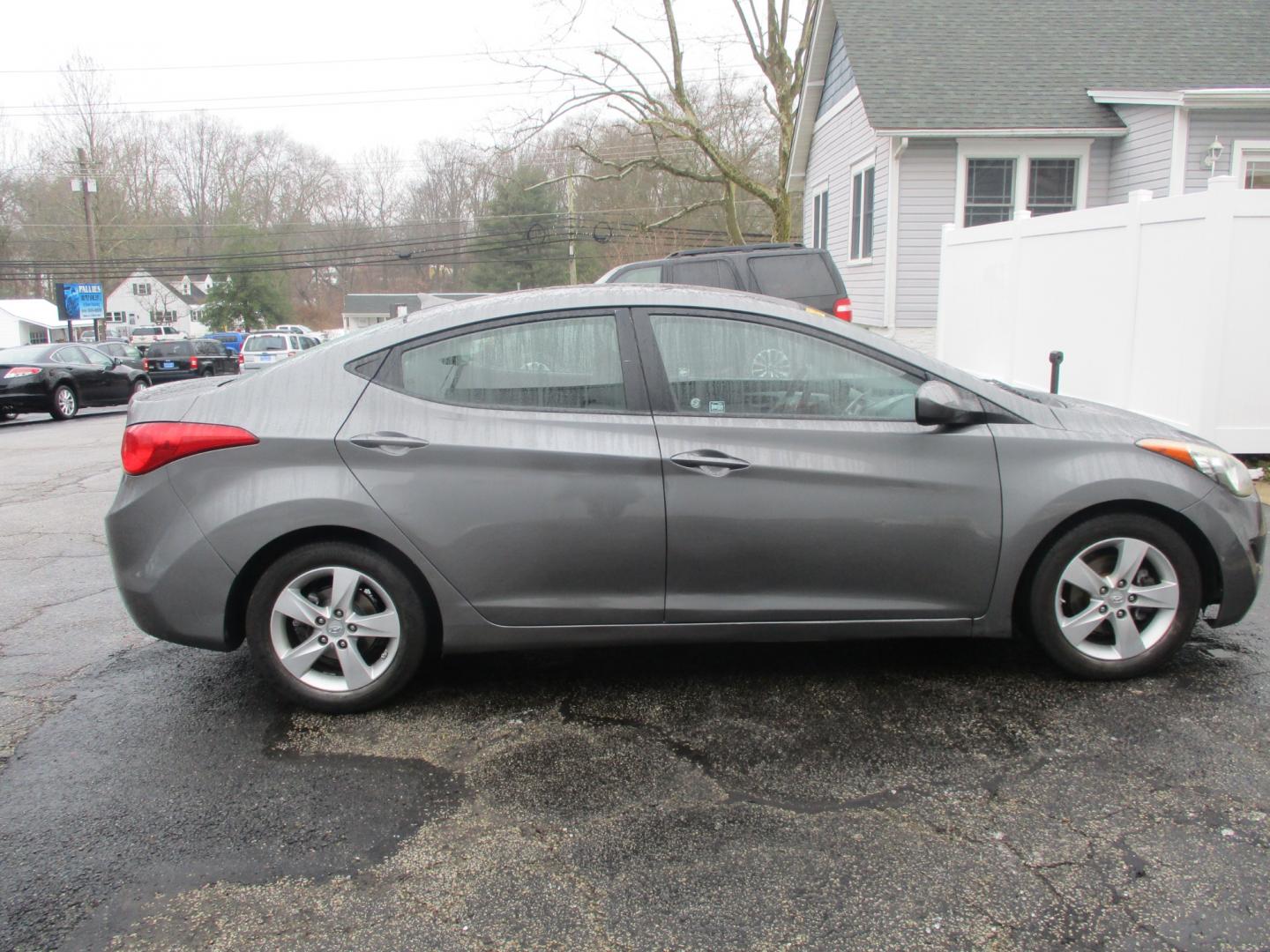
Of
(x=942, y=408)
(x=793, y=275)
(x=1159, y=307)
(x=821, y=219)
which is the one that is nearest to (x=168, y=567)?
(x=942, y=408)

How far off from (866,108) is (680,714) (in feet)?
45.7

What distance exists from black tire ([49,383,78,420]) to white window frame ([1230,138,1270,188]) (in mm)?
19973

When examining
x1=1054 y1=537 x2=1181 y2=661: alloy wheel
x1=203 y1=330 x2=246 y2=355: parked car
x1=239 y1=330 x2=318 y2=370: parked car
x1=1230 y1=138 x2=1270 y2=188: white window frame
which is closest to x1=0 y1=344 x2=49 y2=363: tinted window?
x1=239 y1=330 x2=318 y2=370: parked car

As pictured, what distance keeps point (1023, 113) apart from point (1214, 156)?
110 inches

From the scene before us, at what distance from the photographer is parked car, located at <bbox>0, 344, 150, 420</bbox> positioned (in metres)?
17.3

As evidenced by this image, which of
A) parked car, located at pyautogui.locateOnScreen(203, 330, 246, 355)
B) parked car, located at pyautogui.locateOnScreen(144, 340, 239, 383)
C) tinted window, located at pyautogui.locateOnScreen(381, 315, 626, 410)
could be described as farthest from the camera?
parked car, located at pyautogui.locateOnScreen(203, 330, 246, 355)

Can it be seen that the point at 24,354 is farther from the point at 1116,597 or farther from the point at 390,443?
the point at 1116,597

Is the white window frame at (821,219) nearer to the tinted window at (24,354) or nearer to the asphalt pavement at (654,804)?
the tinted window at (24,354)

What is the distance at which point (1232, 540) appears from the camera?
380 cm

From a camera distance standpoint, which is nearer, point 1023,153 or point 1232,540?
point 1232,540

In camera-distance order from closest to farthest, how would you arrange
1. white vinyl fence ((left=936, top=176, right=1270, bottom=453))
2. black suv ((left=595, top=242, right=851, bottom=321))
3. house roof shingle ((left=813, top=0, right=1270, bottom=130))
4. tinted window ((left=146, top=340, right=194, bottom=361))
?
1. white vinyl fence ((left=936, top=176, right=1270, bottom=453))
2. black suv ((left=595, top=242, right=851, bottom=321))
3. house roof shingle ((left=813, top=0, right=1270, bottom=130))
4. tinted window ((left=146, top=340, right=194, bottom=361))

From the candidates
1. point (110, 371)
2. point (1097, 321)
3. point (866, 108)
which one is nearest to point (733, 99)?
point (866, 108)

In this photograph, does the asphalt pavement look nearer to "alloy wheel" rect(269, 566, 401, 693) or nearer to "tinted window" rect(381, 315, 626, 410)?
"alloy wheel" rect(269, 566, 401, 693)

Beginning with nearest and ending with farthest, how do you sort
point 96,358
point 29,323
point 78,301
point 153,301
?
1. point 96,358
2. point 78,301
3. point 29,323
4. point 153,301
